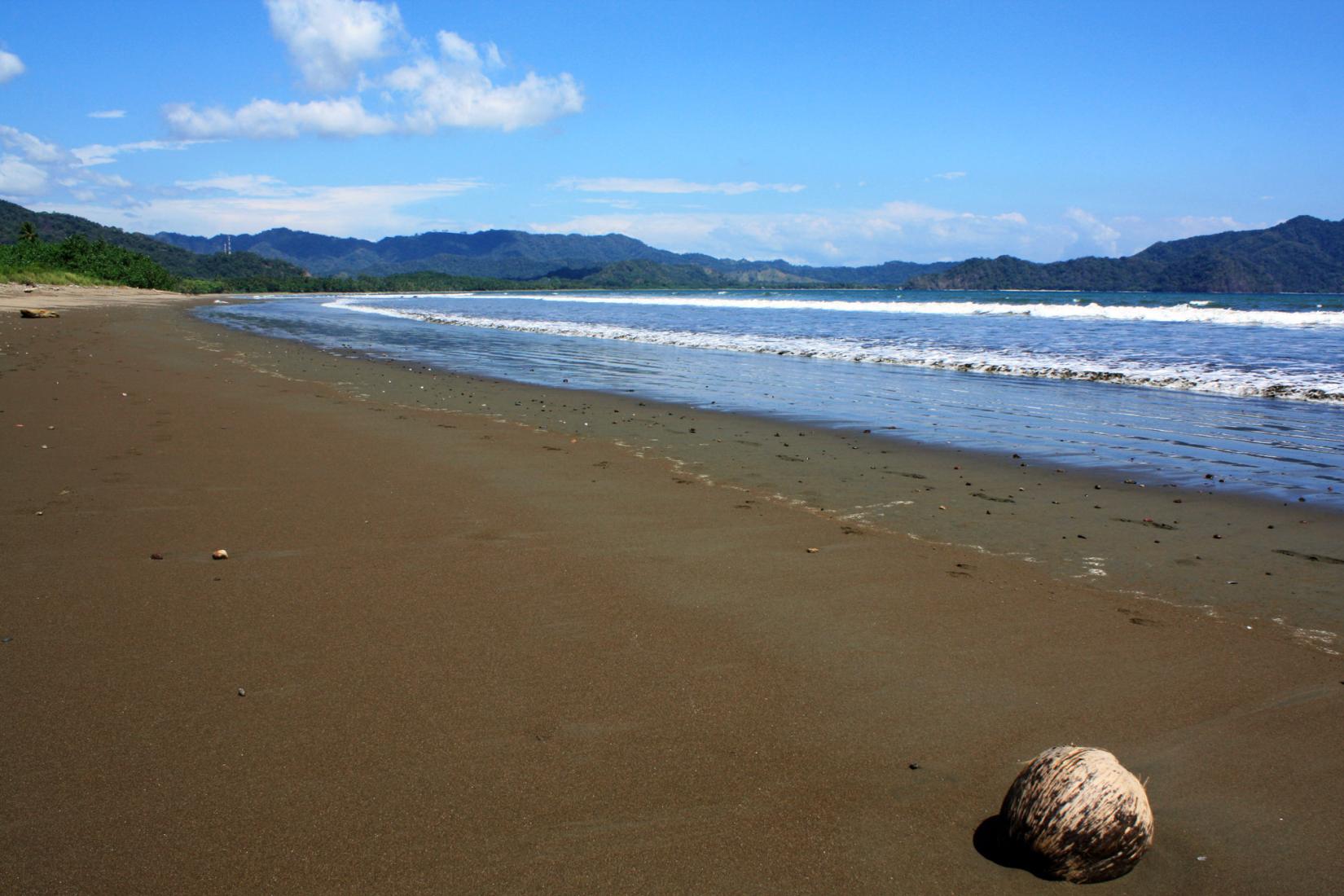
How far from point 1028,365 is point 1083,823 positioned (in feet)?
60.9

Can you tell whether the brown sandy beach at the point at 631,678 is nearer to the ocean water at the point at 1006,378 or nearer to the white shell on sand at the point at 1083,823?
the white shell on sand at the point at 1083,823

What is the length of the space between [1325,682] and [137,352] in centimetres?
2263

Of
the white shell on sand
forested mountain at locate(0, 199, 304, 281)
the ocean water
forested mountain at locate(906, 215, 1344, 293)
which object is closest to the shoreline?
the ocean water

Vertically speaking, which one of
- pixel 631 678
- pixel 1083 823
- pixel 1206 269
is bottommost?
pixel 631 678

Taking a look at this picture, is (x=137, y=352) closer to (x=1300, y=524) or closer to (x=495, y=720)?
(x=495, y=720)

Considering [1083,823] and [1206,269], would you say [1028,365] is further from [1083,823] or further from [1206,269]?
[1206,269]

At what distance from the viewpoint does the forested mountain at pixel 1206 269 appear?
375 ft

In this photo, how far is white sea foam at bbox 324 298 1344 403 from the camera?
15547 mm

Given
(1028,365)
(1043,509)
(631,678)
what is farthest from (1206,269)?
(631,678)

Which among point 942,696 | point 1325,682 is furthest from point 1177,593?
point 942,696

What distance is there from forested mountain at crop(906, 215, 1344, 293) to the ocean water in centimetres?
9367

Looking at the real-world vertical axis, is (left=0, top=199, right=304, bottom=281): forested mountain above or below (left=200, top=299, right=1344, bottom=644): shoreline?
above

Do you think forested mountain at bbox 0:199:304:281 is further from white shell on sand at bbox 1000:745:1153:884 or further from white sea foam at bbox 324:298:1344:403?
white shell on sand at bbox 1000:745:1153:884

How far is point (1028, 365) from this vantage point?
64.4ft
